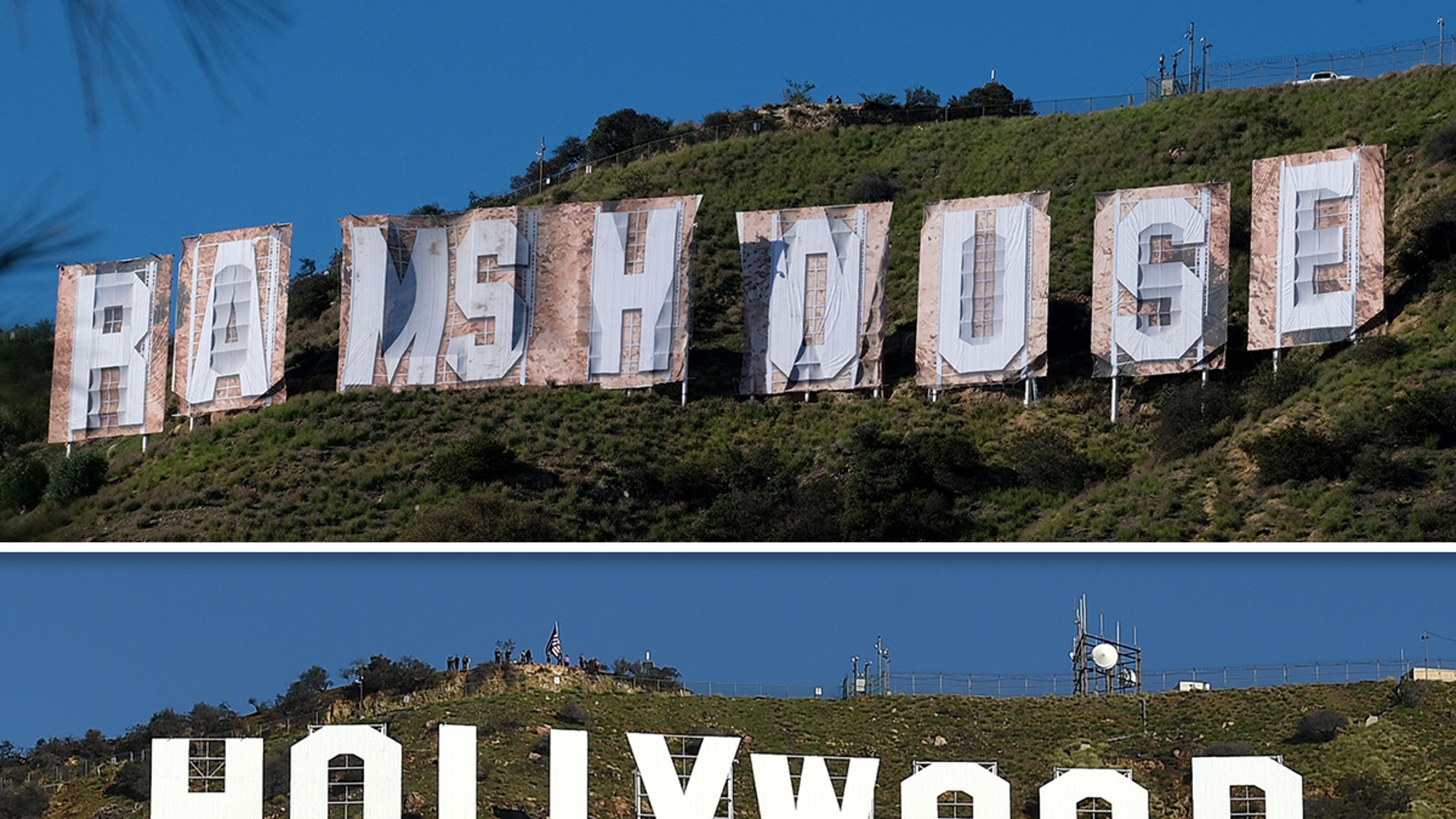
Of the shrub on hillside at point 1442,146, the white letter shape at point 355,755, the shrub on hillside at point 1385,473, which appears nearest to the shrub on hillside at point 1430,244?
the shrub on hillside at point 1442,146

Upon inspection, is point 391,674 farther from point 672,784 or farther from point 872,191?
point 872,191

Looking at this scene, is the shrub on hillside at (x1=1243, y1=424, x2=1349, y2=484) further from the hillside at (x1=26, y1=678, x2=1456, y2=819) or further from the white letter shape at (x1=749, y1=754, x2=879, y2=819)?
the white letter shape at (x1=749, y1=754, x2=879, y2=819)

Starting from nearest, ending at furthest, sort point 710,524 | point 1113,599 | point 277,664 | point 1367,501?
point 1113,599
point 277,664
point 1367,501
point 710,524

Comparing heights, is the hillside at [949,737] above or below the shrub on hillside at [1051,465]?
below

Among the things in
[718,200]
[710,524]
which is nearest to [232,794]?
[710,524]

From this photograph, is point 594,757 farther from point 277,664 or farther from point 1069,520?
point 1069,520

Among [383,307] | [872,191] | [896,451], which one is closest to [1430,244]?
[896,451]

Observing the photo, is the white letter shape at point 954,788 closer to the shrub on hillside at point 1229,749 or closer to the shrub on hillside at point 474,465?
the shrub on hillside at point 1229,749

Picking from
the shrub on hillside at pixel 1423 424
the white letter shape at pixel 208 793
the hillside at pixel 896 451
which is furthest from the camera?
the hillside at pixel 896 451
